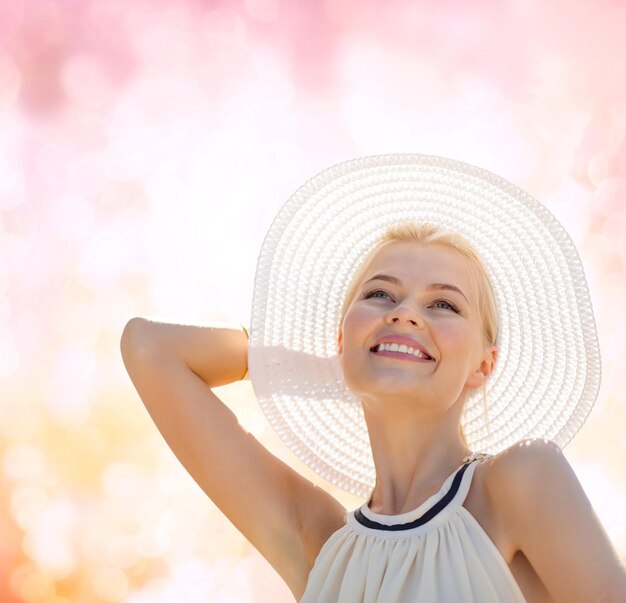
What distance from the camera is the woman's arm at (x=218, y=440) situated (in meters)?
2.29

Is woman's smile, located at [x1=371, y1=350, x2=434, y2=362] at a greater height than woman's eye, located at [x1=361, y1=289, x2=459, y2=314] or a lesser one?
lesser

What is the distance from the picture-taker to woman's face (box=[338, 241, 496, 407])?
2.02m

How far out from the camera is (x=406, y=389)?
78.7 inches

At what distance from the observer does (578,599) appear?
168 cm

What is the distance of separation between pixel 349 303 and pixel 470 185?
0.45 metres

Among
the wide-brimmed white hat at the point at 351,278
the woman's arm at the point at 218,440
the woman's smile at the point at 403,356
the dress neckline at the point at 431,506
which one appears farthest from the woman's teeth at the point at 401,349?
the woman's arm at the point at 218,440

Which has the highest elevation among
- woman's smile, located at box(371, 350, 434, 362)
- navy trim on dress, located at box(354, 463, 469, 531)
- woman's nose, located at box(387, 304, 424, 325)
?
woman's nose, located at box(387, 304, 424, 325)

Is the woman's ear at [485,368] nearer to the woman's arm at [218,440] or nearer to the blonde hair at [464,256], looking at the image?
the blonde hair at [464,256]

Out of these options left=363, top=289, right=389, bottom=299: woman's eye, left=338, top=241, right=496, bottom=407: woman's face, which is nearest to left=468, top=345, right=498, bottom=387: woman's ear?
left=338, top=241, right=496, bottom=407: woman's face

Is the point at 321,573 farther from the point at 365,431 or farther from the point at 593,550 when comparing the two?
the point at 593,550

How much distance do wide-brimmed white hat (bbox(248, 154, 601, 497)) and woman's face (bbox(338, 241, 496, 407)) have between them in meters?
0.17

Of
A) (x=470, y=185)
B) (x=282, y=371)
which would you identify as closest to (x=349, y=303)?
(x=282, y=371)

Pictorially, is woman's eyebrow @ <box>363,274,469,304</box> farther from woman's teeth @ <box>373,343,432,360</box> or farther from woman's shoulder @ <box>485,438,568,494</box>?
woman's shoulder @ <box>485,438,568,494</box>

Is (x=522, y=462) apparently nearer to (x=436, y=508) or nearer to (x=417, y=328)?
(x=436, y=508)
